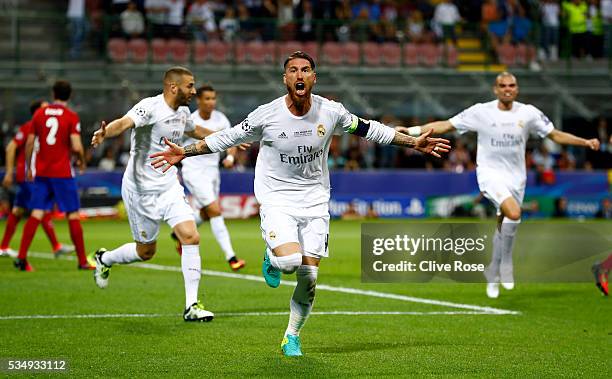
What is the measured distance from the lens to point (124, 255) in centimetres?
1165

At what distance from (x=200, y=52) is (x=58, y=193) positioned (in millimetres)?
16099

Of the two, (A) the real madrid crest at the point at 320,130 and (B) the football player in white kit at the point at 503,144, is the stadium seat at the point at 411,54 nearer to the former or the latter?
(B) the football player in white kit at the point at 503,144

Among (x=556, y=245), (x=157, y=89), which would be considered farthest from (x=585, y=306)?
(x=157, y=89)

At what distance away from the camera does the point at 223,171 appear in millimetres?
27594

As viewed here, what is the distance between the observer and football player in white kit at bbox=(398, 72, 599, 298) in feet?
44.0

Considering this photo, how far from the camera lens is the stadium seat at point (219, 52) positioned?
3106cm

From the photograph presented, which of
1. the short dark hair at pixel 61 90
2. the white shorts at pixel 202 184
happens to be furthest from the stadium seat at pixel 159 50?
the short dark hair at pixel 61 90

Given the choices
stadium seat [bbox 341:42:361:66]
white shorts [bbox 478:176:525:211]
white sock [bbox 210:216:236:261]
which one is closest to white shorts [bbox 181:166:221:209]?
white sock [bbox 210:216:236:261]

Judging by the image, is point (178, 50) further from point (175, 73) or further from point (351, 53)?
point (175, 73)

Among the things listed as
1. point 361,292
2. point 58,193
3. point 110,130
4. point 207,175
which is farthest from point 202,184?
point 110,130

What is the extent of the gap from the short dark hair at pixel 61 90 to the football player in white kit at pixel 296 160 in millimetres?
6158

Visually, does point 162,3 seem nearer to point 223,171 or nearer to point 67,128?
point 223,171

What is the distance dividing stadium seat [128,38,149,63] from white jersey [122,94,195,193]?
64.7ft

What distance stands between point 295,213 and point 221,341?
1.47 metres
